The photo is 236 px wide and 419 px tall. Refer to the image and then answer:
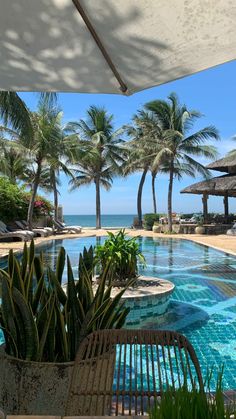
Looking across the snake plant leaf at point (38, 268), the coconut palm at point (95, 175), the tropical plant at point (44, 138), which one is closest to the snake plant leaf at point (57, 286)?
the snake plant leaf at point (38, 268)

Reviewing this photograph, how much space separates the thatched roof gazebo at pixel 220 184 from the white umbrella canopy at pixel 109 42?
21531 mm

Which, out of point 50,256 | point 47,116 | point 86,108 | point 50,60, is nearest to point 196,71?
point 50,60

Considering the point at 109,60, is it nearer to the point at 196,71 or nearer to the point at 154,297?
the point at 196,71

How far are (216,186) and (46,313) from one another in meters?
23.8

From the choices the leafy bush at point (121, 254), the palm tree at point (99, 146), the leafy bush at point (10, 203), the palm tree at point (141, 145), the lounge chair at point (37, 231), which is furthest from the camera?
the palm tree at point (99, 146)

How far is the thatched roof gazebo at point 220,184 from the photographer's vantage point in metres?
24.4

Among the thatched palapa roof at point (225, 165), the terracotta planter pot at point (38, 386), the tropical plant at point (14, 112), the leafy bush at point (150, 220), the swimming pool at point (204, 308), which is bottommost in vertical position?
the swimming pool at point (204, 308)

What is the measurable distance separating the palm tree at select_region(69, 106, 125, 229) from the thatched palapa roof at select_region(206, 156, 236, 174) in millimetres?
8588

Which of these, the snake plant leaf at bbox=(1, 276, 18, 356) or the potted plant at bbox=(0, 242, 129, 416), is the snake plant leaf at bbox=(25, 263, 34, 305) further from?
the snake plant leaf at bbox=(1, 276, 18, 356)

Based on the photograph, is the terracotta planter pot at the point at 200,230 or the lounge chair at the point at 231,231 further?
the terracotta planter pot at the point at 200,230

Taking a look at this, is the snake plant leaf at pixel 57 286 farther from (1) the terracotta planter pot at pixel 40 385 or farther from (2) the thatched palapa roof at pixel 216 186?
(2) the thatched palapa roof at pixel 216 186

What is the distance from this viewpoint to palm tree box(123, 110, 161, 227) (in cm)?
2722

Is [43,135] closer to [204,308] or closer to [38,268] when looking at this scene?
[204,308]

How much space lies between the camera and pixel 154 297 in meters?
5.86
